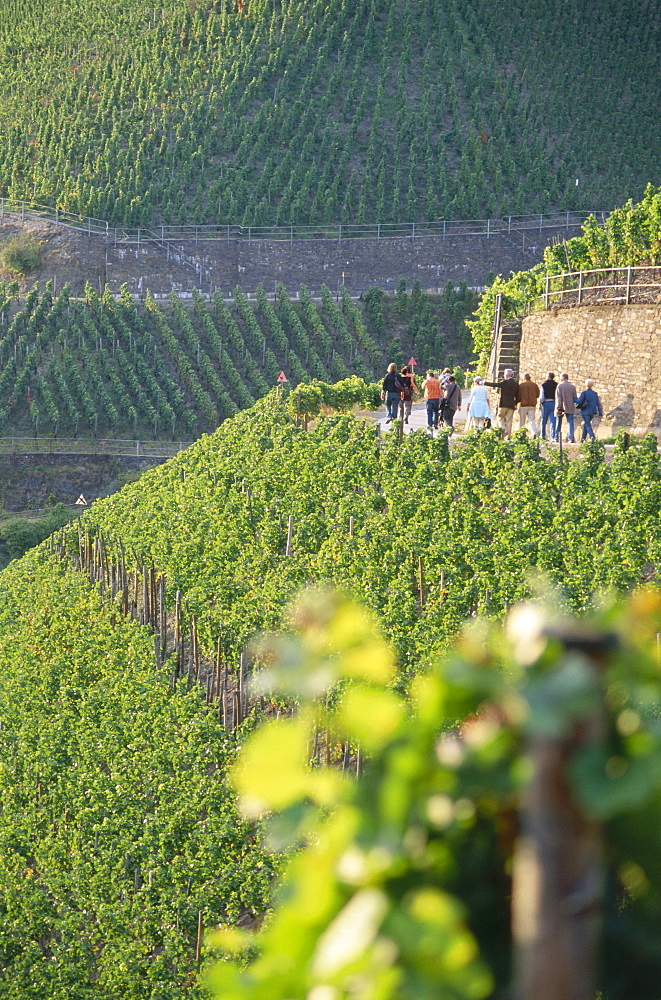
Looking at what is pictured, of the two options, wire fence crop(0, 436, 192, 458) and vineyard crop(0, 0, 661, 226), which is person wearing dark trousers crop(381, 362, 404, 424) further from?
vineyard crop(0, 0, 661, 226)

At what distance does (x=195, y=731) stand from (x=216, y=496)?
6.93 meters

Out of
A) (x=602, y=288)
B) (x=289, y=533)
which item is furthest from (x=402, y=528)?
(x=602, y=288)

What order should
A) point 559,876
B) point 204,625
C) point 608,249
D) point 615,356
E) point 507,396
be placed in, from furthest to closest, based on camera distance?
1. point 608,249
2. point 615,356
3. point 507,396
4. point 204,625
5. point 559,876

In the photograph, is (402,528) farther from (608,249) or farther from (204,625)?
(608,249)

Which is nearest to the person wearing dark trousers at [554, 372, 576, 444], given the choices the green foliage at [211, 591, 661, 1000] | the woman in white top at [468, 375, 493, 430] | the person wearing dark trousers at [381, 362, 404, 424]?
the woman in white top at [468, 375, 493, 430]

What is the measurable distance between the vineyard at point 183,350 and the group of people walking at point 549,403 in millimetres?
23195

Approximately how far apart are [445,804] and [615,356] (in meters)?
18.9

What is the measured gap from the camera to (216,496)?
65.7 ft

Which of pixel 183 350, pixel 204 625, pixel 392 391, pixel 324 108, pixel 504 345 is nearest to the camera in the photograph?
pixel 204 625

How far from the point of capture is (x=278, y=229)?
49000 millimetres

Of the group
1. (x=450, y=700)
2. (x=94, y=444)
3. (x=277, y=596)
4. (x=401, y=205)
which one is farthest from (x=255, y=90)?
(x=450, y=700)

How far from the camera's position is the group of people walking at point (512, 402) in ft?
56.9

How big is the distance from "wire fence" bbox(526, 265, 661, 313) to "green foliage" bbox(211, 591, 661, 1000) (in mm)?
18345

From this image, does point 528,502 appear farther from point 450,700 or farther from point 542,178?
point 542,178
